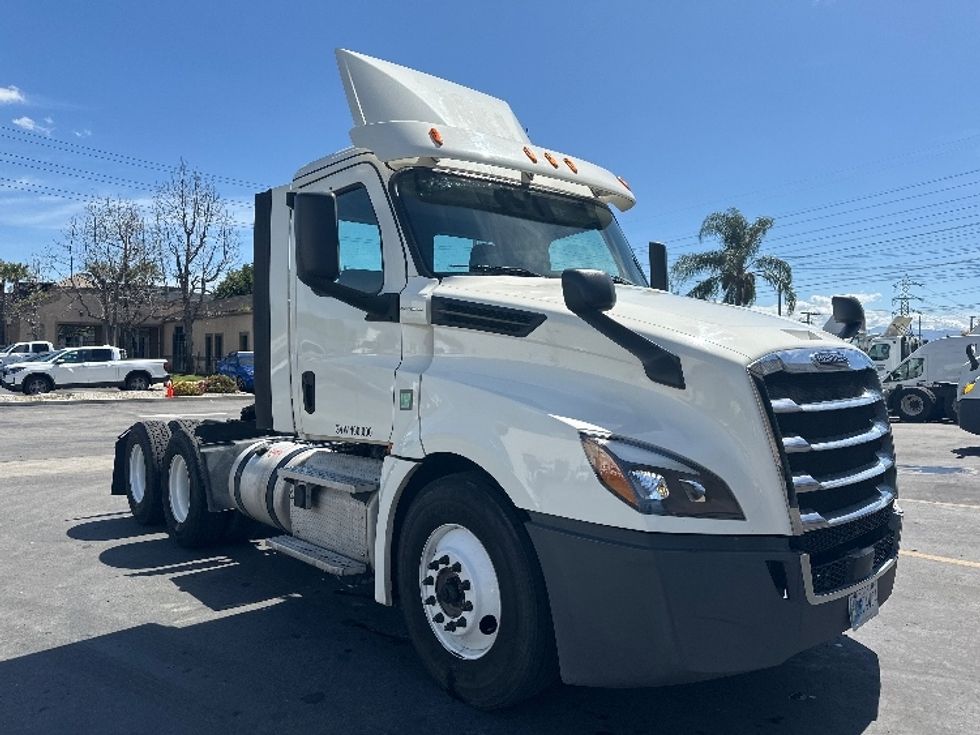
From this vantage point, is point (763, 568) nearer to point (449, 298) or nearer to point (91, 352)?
point (449, 298)

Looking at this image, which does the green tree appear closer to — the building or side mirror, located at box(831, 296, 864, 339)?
the building

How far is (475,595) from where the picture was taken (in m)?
3.73

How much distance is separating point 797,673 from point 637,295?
2.13m

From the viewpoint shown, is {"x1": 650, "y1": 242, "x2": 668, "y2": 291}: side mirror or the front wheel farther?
the front wheel

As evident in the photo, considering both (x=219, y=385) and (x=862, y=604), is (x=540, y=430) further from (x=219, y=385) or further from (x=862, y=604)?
(x=219, y=385)

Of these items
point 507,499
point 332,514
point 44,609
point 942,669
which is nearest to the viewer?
point 507,499

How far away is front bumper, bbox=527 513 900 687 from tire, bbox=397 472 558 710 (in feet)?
0.84

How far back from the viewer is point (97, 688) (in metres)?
4.10

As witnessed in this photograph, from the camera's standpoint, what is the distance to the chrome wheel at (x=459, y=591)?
3.70 m

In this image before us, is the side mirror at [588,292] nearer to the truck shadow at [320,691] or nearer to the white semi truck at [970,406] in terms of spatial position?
the truck shadow at [320,691]

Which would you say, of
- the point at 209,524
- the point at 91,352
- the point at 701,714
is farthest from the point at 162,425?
the point at 91,352

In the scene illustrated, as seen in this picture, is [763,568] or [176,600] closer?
[763,568]

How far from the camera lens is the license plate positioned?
11.3 ft

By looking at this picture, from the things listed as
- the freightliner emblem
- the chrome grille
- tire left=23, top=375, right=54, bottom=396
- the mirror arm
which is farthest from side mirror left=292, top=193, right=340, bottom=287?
tire left=23, top=375, right=54, bottom=396
